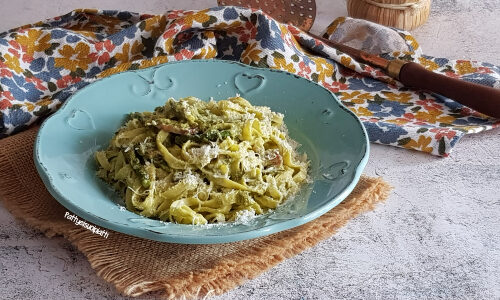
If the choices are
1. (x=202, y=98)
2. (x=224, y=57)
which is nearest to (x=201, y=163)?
(x=202, y=98)

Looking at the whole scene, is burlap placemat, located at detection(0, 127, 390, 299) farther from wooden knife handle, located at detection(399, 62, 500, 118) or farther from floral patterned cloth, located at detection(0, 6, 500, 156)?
wooden knife handle, located at detection(399, 62, 500, 118)

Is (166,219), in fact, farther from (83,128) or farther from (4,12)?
(4,12)

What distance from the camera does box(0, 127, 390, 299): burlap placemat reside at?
1587 millimetres

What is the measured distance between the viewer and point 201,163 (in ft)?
5.79

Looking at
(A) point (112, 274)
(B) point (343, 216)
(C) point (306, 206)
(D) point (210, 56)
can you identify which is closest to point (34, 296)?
(A) point (112, 274)

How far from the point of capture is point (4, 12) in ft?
9.88

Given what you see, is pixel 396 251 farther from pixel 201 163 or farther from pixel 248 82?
pixel 248 82

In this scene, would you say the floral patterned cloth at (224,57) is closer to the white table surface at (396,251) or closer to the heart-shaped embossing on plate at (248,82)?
the white table surface at (396,251)

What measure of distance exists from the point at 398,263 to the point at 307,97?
2.13 feet

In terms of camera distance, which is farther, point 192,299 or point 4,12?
point 4,12

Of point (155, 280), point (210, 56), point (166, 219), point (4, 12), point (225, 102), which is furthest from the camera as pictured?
point (4, 12)

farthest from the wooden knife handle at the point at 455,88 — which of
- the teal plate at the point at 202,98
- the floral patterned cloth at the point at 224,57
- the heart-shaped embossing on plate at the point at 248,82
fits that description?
the heart-shaped embossing on plate at the point at 248,82

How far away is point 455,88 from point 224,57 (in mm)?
873

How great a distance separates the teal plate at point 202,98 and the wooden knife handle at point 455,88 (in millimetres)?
468
